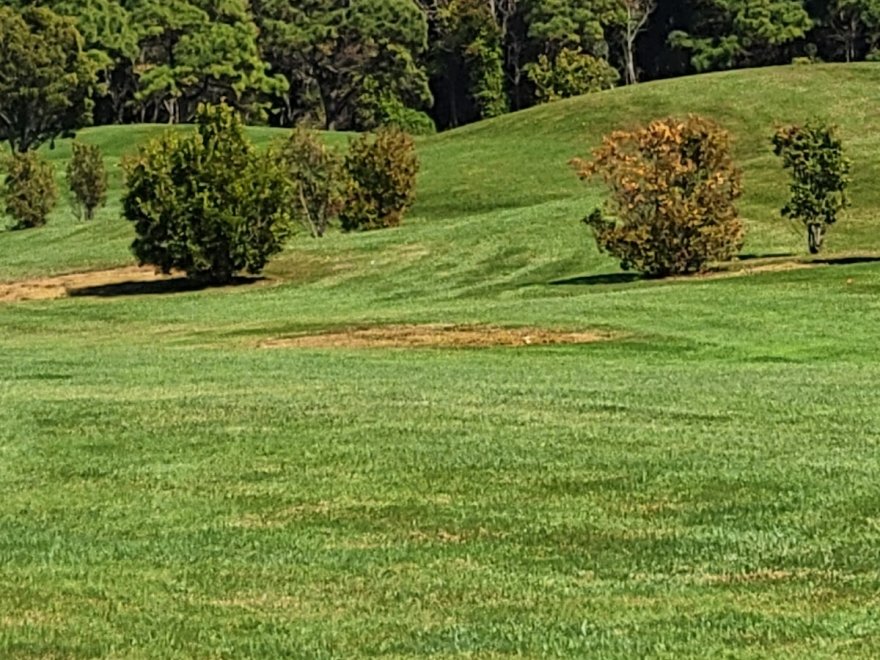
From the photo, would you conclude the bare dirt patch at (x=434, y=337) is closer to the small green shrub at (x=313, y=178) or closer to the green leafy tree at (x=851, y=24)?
the small green shrub at (x=313, y=178)

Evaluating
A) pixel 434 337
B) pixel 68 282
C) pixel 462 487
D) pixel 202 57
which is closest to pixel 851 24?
pixel 202 57

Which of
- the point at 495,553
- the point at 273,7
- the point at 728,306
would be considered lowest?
the point at 728,306

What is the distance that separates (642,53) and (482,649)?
11966cm

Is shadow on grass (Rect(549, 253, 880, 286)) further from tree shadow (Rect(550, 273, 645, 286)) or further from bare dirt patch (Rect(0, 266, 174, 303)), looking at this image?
bare dirt patch (Rect(0, 266, 174, 303))

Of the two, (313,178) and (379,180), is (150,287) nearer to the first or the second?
(313,178)

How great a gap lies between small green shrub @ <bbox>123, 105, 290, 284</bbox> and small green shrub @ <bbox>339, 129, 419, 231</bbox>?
12142mm

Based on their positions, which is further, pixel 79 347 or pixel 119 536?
pixel 79 347

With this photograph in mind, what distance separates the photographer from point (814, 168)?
4744 cm

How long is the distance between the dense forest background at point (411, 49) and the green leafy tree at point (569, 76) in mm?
109

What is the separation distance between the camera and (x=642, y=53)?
124875 mm

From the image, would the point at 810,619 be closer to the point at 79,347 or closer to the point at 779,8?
the point at 79,347

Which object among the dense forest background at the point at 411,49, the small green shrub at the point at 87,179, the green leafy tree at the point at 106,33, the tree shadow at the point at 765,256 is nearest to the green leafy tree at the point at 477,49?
the dense forest background at the point at 411,49

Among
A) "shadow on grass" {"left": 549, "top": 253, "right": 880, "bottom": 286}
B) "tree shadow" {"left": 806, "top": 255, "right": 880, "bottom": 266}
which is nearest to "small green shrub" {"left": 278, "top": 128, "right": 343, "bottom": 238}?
"shadow on grass" {"left": 549, "top": 253, "right": 880, "bottom": 286}

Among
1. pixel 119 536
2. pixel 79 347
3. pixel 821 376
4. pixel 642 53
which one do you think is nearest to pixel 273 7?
pixel 642 53
